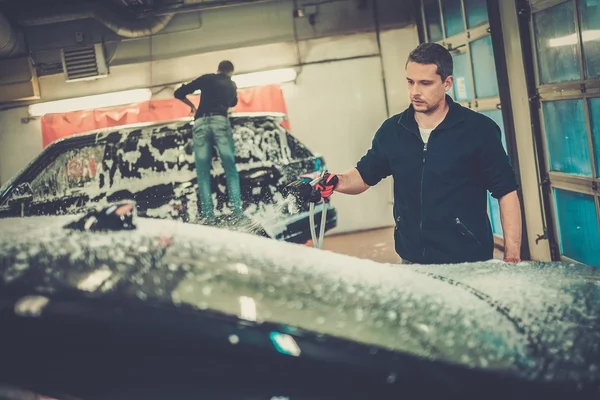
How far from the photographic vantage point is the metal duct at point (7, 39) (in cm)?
773

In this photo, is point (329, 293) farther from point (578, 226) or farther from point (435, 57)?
point (578, 226)

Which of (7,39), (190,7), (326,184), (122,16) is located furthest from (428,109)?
(7,39)

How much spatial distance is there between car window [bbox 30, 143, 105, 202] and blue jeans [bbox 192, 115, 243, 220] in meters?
0.93

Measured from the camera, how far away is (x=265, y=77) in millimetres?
8469

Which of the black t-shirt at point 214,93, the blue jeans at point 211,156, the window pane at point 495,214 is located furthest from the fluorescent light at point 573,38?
the black t-shirt at point 214,93

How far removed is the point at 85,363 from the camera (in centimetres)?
128

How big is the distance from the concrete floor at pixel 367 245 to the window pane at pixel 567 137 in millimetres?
1794

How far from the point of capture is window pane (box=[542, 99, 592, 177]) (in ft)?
14.9

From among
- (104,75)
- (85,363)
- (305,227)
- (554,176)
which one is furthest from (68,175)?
(85,363)

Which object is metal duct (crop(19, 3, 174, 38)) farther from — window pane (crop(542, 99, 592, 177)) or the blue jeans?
window pane (crop(542, 99, 592, 177))

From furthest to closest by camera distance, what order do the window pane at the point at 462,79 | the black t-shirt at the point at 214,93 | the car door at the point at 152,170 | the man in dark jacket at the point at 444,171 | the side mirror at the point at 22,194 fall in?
the window pane at the point at 462,79 < the black t-shirt at the point at 214,93 < the car door at the point at 152,170 < the side mirror at the point at 22,194 < the man in dark jacket at the point at 444,171

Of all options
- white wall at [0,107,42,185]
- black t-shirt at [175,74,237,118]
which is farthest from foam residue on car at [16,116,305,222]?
white wall at [0,107,42,185]

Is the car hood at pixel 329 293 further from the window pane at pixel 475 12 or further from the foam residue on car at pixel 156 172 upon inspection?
the window pane at pixel 475 12

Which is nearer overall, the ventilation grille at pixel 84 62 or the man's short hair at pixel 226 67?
the man's short hair at pixel 226 67
